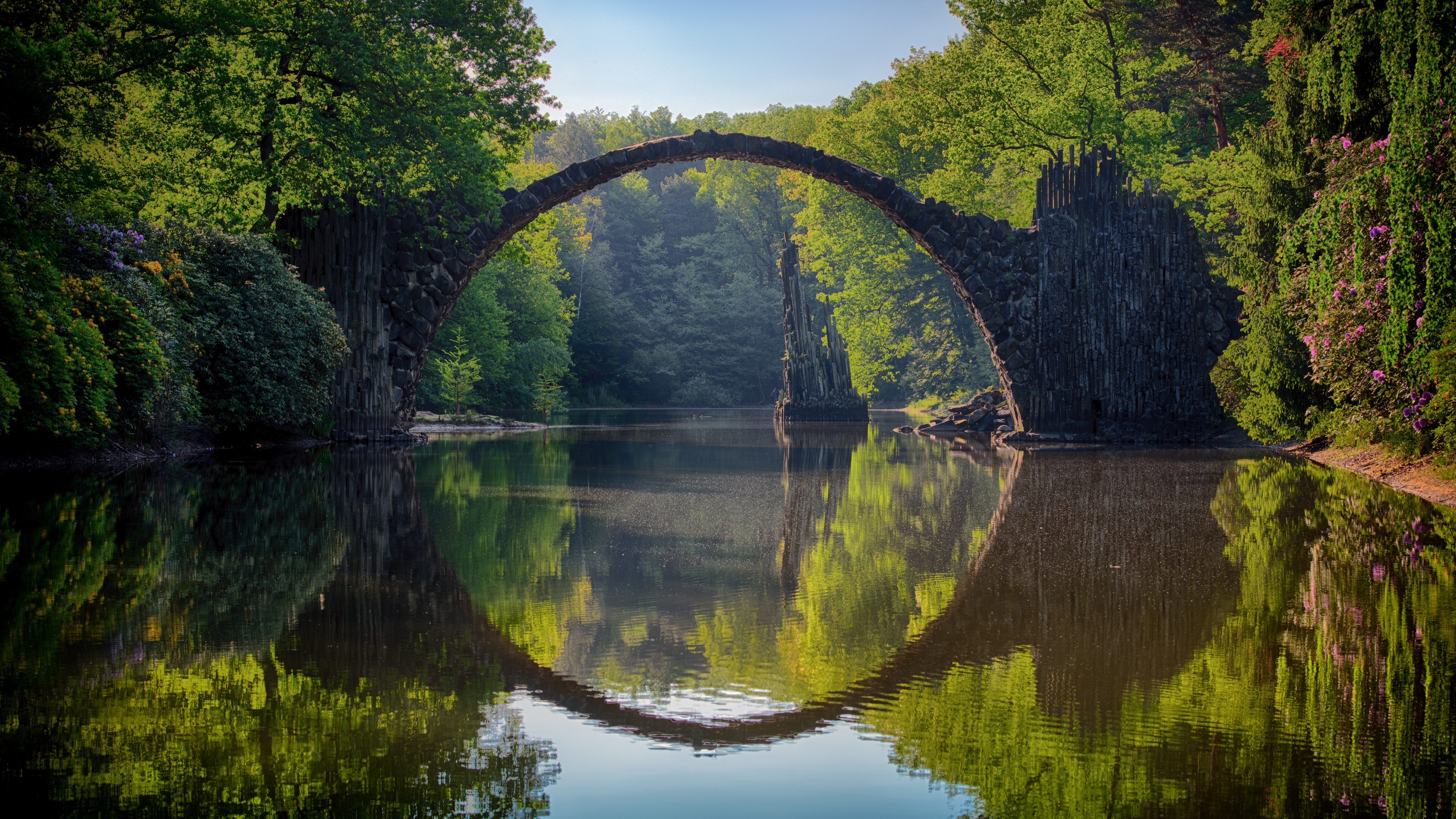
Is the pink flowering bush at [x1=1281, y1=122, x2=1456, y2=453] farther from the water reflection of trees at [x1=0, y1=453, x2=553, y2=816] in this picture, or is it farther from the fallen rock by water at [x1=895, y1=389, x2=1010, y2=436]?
the fallen rock by water at [x1=895, y1=389, x2=1010, y2=436]

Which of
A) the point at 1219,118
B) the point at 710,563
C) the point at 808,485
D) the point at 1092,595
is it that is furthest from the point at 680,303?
the point at 1092,595

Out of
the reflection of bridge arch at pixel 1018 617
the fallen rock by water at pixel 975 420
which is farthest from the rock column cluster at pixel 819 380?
the reflection of bridge arch at pixel 1018 617

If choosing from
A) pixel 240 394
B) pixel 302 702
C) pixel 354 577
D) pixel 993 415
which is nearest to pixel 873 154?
pixel 993 415

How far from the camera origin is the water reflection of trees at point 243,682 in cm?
297

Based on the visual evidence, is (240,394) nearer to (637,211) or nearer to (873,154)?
(873,154)

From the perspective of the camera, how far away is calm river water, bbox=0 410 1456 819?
3.07m

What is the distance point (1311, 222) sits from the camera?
510 inches

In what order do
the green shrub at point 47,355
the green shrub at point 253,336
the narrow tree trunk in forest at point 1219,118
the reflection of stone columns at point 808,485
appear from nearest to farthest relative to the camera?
Result: the reflection of stone columns at point 808,485, the green shrub at point 47,355, the green shrub at point 253,336, the narrow tree trunk in forest at point 1219,118

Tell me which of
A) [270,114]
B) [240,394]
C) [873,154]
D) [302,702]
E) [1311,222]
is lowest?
[302,702]

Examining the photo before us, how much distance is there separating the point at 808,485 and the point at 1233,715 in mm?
8611

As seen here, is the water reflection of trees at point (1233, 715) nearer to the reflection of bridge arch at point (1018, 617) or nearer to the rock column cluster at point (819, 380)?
the reflection of bridge arch at point (1018, 617)

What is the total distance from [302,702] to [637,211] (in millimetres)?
61510

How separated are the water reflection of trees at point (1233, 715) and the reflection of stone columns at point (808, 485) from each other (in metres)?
1.64

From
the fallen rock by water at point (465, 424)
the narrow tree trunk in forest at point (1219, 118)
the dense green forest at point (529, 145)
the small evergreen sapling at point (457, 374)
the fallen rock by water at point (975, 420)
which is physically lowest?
the fallen rock by water at point (465, 424)
